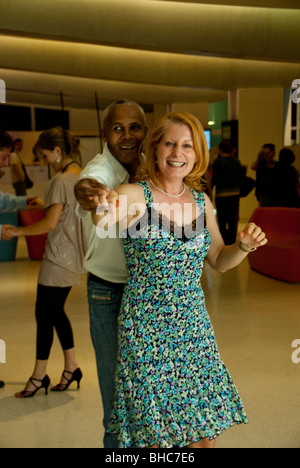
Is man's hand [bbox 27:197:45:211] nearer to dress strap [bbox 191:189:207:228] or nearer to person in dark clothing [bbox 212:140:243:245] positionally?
dress strap [bbox 191:189:207:228]

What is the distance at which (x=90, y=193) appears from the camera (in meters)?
2.07

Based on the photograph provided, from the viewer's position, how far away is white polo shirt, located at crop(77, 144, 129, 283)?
95.7 inches

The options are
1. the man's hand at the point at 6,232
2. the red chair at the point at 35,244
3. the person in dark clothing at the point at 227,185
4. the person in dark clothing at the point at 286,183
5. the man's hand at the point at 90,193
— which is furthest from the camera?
the red chair at the point at 35,244

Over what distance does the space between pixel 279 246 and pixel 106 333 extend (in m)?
5.80

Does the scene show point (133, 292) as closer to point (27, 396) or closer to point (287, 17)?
point (27, 396)

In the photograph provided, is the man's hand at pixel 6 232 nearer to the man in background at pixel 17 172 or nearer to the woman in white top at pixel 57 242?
the woman in white top at pixel 57 242

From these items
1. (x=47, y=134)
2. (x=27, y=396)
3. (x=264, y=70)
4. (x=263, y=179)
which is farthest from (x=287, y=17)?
(x=27, y=396)

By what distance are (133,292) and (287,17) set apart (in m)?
8.41

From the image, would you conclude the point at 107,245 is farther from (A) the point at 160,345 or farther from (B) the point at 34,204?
(B) the point at 34,204

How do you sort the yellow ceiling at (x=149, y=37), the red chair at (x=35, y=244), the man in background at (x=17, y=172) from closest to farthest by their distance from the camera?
the yellow ceiling at (x=149, y=37), the red chair at (x=35, y=244), the man in background at (x=17, y=172)

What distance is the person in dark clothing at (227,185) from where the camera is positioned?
955 centimetres

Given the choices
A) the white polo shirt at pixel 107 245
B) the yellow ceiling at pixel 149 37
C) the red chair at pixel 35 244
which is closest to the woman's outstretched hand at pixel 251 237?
the white polo shirt at pixel 107 245

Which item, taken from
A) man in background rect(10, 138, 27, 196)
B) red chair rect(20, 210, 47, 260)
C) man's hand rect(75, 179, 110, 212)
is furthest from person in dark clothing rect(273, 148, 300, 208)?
man's hand rect(75, 179, 110, 212)

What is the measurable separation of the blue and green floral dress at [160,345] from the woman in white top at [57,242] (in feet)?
5.68
